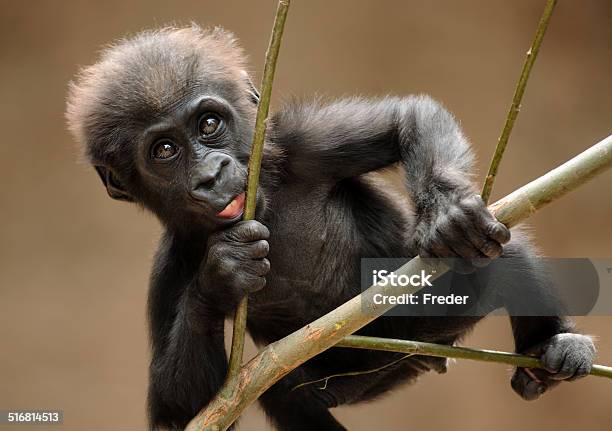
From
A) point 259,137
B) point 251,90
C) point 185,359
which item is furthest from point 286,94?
point 259,137

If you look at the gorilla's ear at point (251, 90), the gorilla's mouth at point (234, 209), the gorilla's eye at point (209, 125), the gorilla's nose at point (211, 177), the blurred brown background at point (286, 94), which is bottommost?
the blurred brown background at point (286, 94)

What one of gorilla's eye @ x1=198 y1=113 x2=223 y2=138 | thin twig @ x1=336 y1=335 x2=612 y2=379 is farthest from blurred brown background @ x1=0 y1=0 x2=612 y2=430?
thin twig @ x1=336 y1=335 x2=612 y2=379

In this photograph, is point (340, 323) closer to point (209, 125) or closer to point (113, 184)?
point (209, 125)

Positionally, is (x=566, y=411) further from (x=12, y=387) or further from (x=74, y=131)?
(x=74, y=131)

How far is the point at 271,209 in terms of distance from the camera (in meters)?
3.70

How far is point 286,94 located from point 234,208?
133 inches

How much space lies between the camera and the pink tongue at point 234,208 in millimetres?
3059

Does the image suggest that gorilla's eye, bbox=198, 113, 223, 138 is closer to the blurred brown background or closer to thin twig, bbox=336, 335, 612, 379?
thin twig, bbox=336, 335, 612, 379

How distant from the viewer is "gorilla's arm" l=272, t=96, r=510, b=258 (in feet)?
8.87

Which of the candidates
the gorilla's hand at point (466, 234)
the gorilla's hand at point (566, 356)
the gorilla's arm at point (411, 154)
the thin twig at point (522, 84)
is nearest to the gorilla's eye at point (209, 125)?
the gorilla's arm at point (411, 154)

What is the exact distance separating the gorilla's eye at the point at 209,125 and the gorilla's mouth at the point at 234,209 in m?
0.31

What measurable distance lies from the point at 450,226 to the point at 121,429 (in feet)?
14.3

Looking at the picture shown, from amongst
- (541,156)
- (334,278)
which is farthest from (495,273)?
(541,156)

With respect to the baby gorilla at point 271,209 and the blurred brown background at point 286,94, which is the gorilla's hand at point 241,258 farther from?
the blurred brown background at point 286,94
